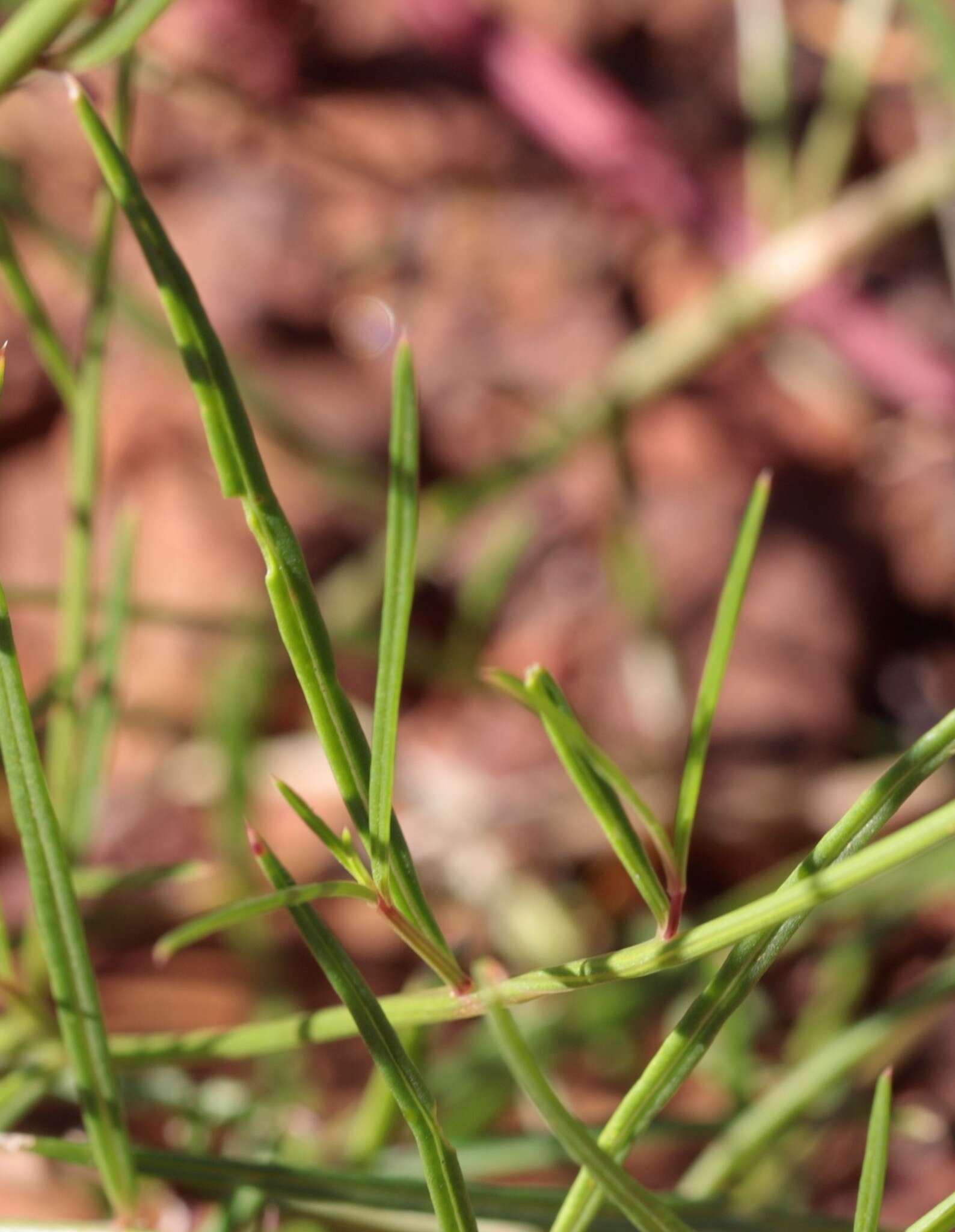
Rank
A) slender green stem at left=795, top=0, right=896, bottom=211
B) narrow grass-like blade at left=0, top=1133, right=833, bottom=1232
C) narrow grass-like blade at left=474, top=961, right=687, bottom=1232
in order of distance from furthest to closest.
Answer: slender green stem at left=795, top=0, right=896, bottom=211 < narrow grass-like blade at left=0, top=1133, right=833, bottom=1232 < narrow grass-like blade at left=474, top=961, right=687, bottom=1232

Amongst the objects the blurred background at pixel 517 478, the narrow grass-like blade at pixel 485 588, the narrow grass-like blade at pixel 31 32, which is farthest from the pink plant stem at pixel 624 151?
the narrow grass-like blade at pixel 31 32

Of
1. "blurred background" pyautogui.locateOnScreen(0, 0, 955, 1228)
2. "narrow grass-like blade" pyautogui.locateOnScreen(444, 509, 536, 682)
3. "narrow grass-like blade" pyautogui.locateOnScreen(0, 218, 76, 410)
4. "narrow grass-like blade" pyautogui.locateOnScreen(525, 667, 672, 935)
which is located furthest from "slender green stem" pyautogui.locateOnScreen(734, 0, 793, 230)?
"narrow grass-like blade" pyautogui.locateOnScreen(525, 667, 672, 935)

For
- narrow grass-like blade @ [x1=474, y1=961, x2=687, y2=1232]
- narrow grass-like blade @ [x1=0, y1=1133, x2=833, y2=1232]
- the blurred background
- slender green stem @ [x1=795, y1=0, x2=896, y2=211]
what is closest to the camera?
narrow grass-like blade @ [x1=474, y1=961, x2=687, y2=1232]

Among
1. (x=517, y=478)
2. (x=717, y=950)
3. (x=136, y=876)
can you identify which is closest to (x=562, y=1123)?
(x=717, y=950)

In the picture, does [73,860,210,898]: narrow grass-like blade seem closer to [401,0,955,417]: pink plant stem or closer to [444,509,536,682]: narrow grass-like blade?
[444,509,536,682]: narrow grass-like blade

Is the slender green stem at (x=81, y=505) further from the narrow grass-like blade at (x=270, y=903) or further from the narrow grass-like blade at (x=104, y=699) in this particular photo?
the narrow grass-like blade at (x=270, y=903)

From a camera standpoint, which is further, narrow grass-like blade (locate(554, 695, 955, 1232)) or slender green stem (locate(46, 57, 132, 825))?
slender green stem (locate(46, 57, 132, 825))
